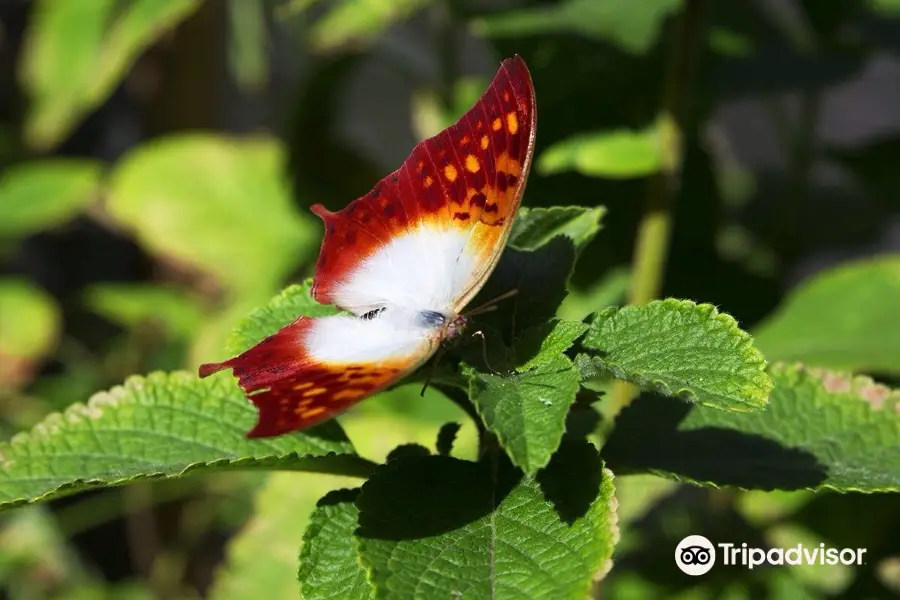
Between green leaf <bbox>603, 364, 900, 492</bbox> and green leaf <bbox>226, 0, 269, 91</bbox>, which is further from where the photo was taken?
green leaf <bbox>226, 0, 269, 91</bbox>

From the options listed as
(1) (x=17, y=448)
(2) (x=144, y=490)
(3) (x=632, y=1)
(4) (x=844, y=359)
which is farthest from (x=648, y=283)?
(2) (x=144, y=490)

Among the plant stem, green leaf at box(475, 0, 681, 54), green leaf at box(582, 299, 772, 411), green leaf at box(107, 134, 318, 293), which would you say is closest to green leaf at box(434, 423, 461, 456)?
green leaf at box(582, 299, 772, 411)

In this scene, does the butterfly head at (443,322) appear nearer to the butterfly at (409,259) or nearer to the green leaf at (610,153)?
the butterfly at (409,259)

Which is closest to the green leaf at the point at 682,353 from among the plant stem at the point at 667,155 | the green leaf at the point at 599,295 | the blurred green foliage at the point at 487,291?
the blurred green foliage at the point at 487,291

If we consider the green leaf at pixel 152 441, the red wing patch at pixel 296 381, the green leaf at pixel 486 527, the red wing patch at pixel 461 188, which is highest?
the red wing patch at pixel 461 188

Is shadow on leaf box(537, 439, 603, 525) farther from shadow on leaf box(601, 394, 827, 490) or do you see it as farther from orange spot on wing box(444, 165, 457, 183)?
orange spot on wing box(444, 165, 457, 183)

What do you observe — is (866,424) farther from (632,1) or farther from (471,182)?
(632,1)
